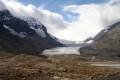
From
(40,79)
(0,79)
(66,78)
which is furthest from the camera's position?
(66,78)

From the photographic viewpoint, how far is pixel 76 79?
4067 inches

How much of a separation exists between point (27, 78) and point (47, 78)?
721cm

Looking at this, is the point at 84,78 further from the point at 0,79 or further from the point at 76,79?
the point at 0,79

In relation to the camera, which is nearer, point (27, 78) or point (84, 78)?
point (27, 78)

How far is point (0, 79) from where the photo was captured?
90.6 m

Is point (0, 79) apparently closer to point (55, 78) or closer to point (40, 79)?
point (40, 79)

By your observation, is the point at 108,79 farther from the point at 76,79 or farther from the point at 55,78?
the point at 55,78

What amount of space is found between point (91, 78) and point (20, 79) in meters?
25.6

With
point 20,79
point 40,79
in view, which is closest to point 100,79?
point 40,79

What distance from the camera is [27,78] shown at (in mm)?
96312

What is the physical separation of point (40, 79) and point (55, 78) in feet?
21.5

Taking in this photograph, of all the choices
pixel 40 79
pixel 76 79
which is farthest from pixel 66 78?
pixel 40 79

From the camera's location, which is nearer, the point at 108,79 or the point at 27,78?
the point at 27,78

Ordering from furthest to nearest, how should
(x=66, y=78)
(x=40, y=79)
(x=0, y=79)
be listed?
(x=66, y=78)
(x=40, y=79)
(x=0, y=79)
